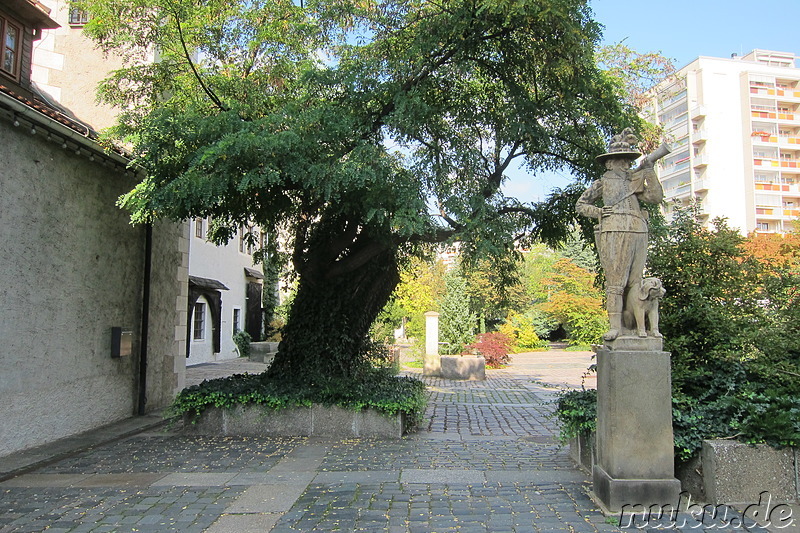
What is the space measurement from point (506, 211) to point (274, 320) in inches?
802

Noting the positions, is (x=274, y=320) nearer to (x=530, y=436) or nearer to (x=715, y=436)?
(x=530, y=436)

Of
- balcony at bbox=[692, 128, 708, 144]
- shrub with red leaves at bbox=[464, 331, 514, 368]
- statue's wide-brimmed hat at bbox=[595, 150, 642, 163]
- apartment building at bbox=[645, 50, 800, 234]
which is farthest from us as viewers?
balcony at bbox=[692, 128, 708, 144]

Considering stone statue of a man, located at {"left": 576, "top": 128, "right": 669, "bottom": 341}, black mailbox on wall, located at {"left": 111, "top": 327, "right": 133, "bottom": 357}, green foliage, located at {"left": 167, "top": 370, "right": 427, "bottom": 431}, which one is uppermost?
stone statue of a man, located at {"left": 576, "top": 128, "right": 669, "bottom": 341}

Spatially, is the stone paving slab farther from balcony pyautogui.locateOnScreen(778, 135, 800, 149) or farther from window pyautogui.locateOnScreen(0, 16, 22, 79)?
balcony pyautogui.locateOnScreen(778, 135, 800, 149)

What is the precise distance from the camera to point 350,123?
25.5ft

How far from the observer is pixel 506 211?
30.2 ft

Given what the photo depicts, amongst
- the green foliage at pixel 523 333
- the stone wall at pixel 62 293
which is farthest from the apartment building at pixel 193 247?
the green foliage at pixel 523 333

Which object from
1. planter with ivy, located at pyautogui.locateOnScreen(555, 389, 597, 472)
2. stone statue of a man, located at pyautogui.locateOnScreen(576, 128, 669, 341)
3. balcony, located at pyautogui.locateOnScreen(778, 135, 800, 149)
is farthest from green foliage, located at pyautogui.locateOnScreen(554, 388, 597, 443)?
balcony, located at pyautogui.locateOnScreen(778, 135, 800, 149)

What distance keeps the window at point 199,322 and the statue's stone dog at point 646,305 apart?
17974 millimetres

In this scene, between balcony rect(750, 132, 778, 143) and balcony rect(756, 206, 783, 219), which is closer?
balcony rect(756, 206, 783, 219)

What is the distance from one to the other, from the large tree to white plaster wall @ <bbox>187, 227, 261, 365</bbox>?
11124 millimetres

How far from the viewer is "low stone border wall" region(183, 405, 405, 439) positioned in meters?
8.56

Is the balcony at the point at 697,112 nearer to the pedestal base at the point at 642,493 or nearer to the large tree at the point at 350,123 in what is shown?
the large tree at the point at 350,123

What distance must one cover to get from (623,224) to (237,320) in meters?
22.9
